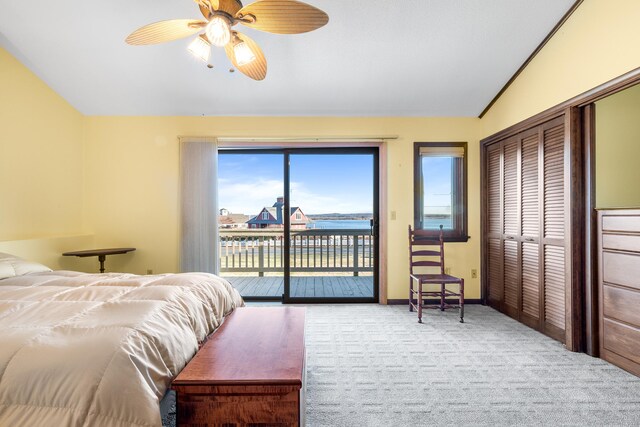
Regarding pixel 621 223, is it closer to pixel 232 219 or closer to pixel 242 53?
pixel 242 53

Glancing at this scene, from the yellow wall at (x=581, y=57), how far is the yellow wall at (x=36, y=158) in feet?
16.5

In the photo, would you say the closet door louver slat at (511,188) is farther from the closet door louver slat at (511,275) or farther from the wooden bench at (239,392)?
the wooden bench at (239,392)

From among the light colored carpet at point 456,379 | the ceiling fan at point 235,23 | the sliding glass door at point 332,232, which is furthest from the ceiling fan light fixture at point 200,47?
the sliding glass door at point 332,232

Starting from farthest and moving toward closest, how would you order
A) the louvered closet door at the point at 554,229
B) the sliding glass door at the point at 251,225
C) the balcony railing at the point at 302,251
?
the sliding glass door at the point at 251,225 → the balcony railing at the point at 302,251 → the louvered closet door at the point at 554,229

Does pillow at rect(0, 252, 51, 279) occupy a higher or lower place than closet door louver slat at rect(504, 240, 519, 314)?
higher

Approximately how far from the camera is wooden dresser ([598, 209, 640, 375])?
2131mm

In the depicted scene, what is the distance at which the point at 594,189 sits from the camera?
2449 mm

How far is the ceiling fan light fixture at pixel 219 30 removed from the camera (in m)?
1.79

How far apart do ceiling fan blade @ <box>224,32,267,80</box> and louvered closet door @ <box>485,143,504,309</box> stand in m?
2.83

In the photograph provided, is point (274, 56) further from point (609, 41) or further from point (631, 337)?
point (631, 337)

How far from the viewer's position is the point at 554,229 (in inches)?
109

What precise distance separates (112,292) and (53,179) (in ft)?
8.70

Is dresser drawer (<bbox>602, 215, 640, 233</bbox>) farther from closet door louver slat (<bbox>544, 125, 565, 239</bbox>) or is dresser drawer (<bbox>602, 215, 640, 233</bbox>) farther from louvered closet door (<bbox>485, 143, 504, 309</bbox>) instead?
louvered closet door (<bbox>485, 143, 504, 309</bbox>)

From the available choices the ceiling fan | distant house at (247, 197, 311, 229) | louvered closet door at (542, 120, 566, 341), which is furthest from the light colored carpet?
the ceiling fan
